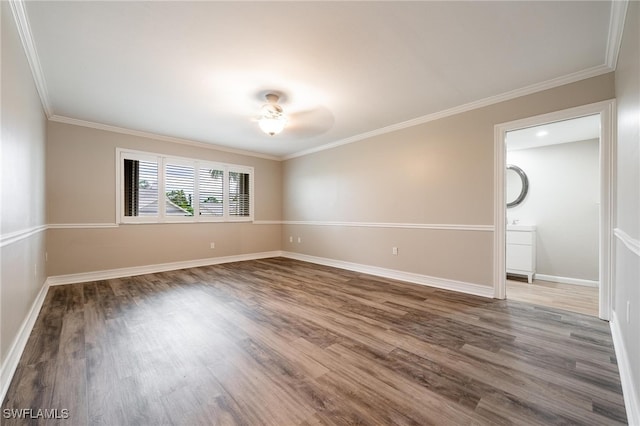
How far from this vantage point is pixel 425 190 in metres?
3.92

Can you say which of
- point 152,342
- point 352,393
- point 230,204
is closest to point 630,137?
point 352,393

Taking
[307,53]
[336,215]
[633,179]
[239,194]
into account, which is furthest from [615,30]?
[239,194]

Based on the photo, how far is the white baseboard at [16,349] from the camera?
155cm

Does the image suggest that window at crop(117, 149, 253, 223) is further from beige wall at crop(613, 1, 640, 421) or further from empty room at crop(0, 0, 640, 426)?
beige wall at crop(613, 1, 640, 421)

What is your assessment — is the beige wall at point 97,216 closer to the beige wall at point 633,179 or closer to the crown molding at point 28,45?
the crown molding at point 28,45

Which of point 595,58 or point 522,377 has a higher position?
point 595,58

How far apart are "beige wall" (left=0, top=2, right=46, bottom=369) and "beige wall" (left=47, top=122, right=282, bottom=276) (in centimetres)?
130

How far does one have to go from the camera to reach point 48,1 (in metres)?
1.77

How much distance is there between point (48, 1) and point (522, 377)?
4086 millimetres

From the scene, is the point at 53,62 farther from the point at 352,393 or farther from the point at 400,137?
the point at 400,137

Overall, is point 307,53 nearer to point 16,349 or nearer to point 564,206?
point 16,349

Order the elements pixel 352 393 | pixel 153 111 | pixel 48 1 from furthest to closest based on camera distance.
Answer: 1. pixel 153 111
2. pixel 48 1
3. pixel 352 393

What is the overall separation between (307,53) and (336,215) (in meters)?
3.35

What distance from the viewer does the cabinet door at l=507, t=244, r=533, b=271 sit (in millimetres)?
4324
